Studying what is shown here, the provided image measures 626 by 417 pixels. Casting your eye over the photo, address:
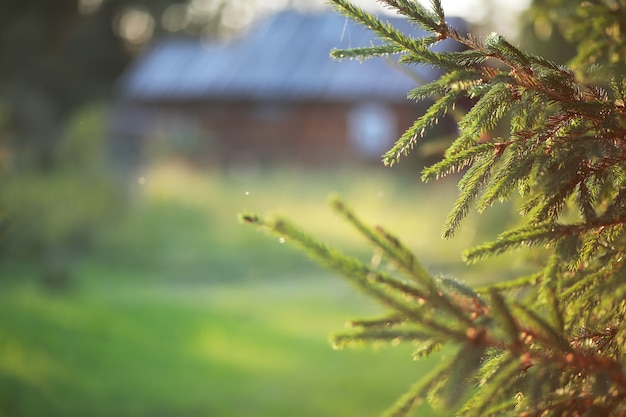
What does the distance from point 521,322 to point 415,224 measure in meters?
9.29

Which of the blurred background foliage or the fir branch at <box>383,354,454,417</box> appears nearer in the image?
the fir branch at <box>383,354,454,417</box>

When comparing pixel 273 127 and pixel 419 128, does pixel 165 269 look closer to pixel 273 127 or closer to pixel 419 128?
pixel 419 128

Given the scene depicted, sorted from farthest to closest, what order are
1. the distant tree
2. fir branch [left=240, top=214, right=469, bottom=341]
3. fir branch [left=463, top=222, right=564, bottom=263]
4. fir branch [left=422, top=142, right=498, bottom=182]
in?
1. the distant tree
2. fir branch [left=422, top=142, right=498, bottom=182]
3. fir branch [left=463, top=222, right=564, bottom=263]
4. fir branch [left=240, top=214, right=469, bottom=341]

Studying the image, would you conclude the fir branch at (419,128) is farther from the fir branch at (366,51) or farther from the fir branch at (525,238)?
the fir branch at (525,238)

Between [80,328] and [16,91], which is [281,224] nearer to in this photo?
[80,328]

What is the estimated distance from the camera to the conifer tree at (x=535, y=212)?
1.39 meters

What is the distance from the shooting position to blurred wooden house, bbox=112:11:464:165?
1894cm

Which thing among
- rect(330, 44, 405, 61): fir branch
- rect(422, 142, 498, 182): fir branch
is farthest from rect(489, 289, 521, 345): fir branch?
rect(330, 44, 405, 61): fir branch

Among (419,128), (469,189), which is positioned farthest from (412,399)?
(419,128)

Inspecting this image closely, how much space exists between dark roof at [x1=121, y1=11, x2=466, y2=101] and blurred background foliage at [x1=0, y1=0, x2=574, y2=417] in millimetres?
4747

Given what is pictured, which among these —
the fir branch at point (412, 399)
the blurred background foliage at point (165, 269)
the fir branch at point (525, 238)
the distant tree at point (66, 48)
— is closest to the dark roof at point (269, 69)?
A: the distant tree at point (66, 48)

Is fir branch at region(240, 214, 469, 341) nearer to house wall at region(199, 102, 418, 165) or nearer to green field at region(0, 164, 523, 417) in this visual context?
green field at region(0, 164, 523, 417)

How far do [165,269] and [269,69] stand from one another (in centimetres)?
1179

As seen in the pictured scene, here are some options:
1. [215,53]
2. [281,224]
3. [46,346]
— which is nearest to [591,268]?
[281,224]
